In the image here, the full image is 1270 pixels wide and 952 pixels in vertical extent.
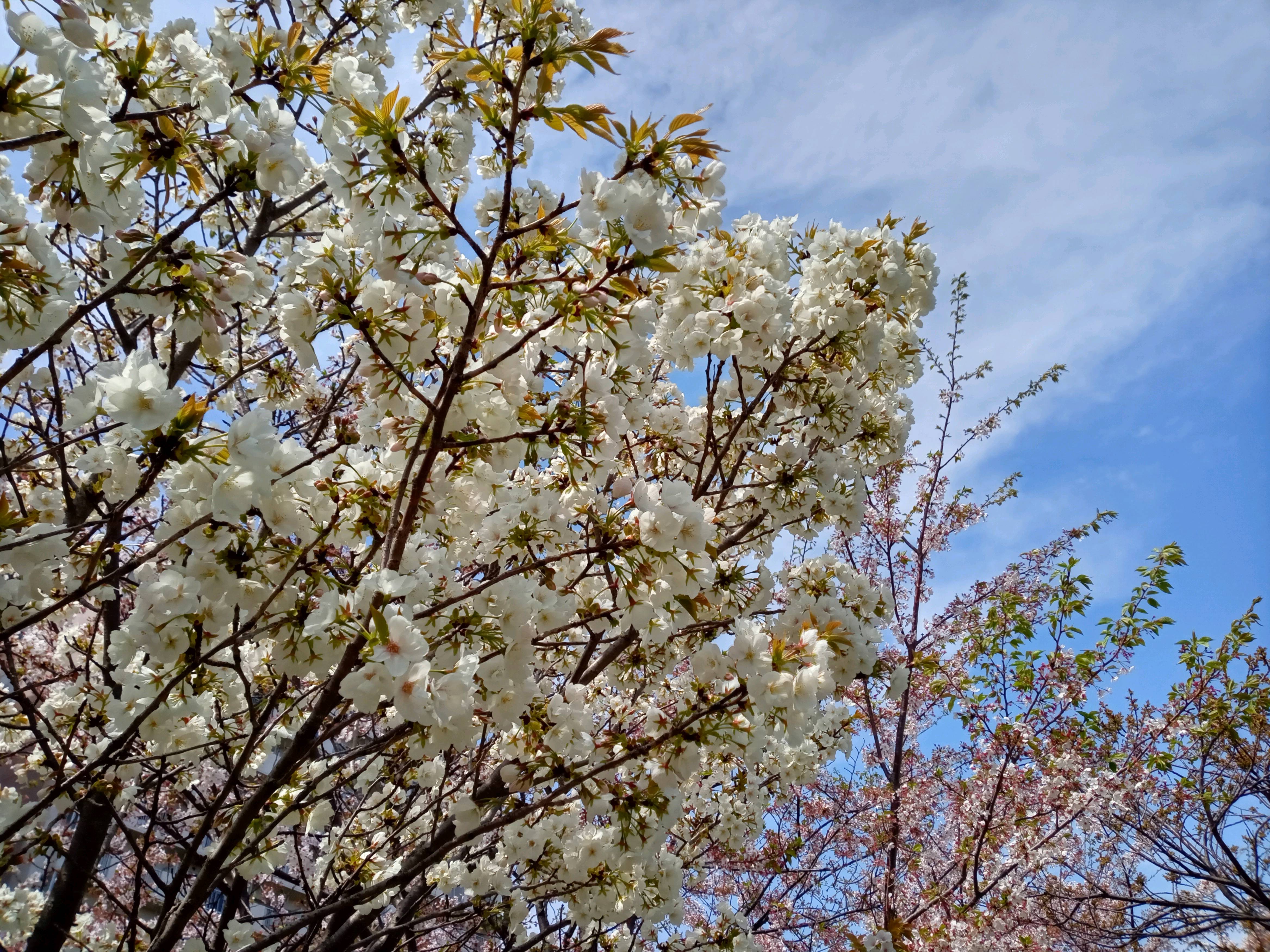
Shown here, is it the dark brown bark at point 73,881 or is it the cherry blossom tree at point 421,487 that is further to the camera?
the dark brown bark at point 73,881

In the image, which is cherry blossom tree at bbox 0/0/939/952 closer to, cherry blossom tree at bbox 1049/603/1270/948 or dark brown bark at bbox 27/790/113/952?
dark brown bark at bbox 27/790/113/952

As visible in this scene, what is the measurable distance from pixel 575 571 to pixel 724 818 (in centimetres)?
216

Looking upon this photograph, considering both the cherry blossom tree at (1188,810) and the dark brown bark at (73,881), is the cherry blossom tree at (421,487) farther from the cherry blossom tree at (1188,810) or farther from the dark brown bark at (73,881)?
the cherry blossom tree at (1188,810)

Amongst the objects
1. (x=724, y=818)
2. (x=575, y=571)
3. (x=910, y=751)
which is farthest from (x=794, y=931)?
(x=575, y=571)

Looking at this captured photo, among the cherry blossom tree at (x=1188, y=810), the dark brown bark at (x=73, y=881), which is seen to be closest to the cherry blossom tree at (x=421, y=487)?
the dark brown bark at (x=73, y=881)

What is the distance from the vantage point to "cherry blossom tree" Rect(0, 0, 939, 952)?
1.85m

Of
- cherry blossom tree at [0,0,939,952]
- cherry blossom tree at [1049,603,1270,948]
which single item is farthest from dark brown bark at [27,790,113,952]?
cherry blossom tree at [1049,603,1270,948]

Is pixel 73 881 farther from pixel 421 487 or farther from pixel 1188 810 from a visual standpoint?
pixel 1188 810

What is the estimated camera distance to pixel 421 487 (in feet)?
6.50

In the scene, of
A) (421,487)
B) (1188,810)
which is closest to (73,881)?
(421,487)

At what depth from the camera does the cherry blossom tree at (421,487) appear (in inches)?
72.9

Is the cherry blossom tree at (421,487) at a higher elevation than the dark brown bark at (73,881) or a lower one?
higher

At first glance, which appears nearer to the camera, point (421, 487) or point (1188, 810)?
point (421, 487)

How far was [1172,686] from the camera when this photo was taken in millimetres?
6805
